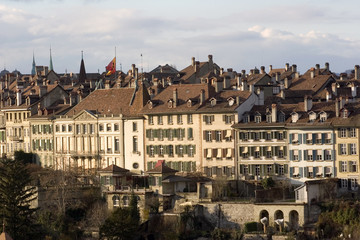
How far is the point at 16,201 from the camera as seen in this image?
11375 cm

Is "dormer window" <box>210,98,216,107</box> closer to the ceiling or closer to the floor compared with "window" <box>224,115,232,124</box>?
closer to the ceiling

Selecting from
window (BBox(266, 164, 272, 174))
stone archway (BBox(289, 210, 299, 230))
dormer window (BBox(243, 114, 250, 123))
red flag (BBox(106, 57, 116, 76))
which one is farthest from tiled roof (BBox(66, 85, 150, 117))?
red flag (BBox(106, 57, 116, 76))

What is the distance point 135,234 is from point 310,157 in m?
17.6

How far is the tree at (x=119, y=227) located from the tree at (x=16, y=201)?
21.7 feet

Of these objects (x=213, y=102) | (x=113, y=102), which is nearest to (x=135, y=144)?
(x=113, y=102)

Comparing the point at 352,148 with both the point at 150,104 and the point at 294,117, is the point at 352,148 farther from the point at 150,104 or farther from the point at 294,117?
the point at 150,104

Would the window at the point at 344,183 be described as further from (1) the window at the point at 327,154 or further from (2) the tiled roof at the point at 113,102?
(2) the tiled roof at the point at 113,102

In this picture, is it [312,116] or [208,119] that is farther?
[208,119]

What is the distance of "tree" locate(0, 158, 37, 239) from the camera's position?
111m

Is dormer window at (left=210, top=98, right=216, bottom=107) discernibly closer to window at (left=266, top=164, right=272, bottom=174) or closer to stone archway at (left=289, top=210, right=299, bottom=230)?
window at (left=266, top=164, right=272, bottom=174)

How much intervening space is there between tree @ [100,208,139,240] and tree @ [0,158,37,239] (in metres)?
6.61

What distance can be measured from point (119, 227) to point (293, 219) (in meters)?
14.9

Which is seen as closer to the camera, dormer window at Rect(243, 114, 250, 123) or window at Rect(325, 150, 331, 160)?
window at Rect(325, 150, 331, 160)

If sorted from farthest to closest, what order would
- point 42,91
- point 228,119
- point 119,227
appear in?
1. point 42,91
2. point 228,119
3. point 119,227
